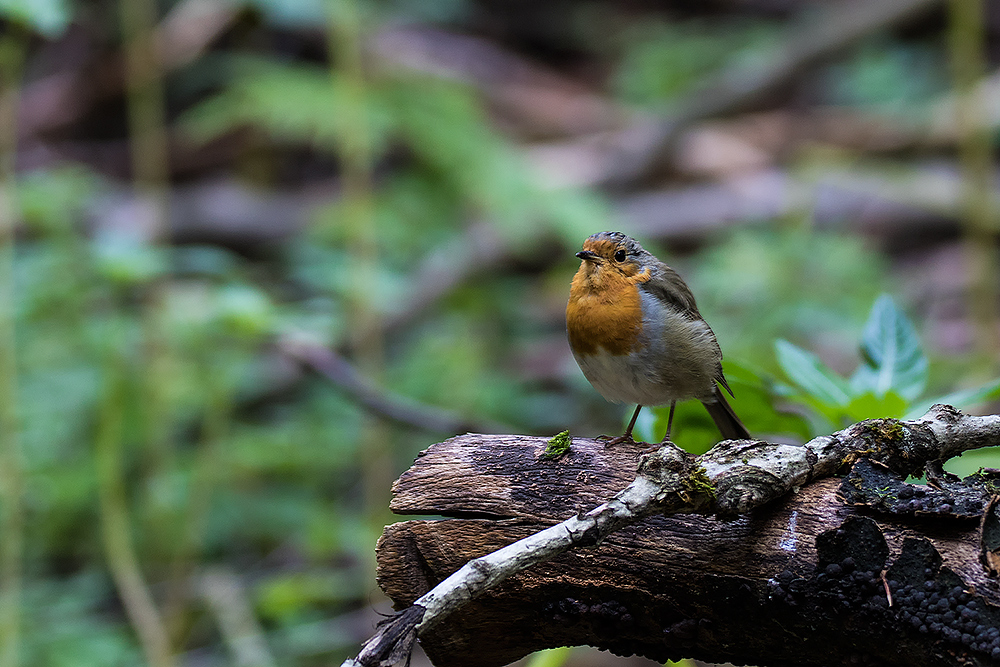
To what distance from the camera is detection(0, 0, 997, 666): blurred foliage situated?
2.80 metres

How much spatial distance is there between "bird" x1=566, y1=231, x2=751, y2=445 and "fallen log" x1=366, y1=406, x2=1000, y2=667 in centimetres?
45

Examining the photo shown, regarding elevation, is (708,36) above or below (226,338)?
A: above

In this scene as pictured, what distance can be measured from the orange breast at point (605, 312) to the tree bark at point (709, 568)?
47 centimetres

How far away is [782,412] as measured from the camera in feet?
6.60

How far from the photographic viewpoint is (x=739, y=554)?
1.44m

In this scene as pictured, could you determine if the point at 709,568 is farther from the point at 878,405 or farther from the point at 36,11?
the point at 36,11

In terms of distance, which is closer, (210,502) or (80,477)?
(80,477)

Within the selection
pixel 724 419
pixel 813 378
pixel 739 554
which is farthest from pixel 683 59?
pixel 739 554

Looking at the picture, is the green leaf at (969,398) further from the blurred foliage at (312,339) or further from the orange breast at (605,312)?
the orange breast at (605,312)

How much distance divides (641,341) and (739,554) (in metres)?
0.77

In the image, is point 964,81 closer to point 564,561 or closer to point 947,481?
point 947,481

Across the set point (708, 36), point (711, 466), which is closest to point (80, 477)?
point (711, 466)

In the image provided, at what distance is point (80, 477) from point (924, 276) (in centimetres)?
516

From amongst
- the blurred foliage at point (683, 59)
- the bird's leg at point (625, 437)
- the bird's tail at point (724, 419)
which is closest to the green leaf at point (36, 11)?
the bird's leg at point (625, 437)
